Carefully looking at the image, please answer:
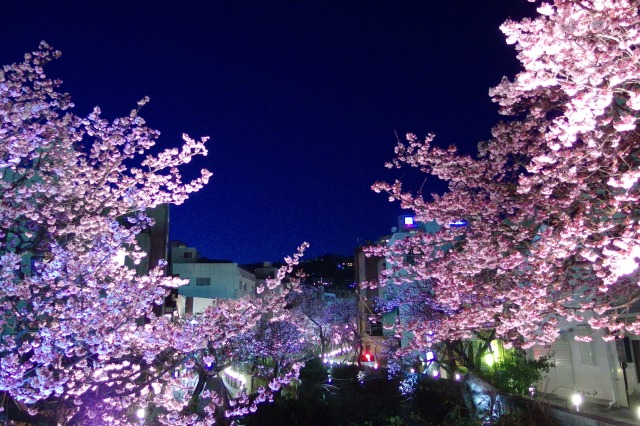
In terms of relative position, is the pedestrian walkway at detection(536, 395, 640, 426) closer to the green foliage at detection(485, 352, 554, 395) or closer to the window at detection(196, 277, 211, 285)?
the green foliage at detection(485, 352, 554, 395)

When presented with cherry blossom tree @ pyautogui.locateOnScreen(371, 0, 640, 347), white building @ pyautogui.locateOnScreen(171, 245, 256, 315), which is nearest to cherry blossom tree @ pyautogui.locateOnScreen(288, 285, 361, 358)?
white building @ pyautogui.locateOnScreen(171, 245, 256, 315)

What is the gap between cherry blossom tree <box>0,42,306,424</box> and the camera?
8133 millimetres

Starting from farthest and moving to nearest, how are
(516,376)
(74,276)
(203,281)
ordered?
(203,281)
(516,376)
(74,276)

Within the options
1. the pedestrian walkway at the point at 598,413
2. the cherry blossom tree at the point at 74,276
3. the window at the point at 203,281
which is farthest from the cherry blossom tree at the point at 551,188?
the window at the point at 203,281

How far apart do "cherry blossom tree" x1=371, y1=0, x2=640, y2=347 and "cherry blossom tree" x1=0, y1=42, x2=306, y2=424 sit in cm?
464

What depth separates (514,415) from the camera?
39.6 ft

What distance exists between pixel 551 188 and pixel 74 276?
843 centimetres

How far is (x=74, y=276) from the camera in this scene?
27.7 feet

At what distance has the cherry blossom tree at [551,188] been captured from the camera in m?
6.29

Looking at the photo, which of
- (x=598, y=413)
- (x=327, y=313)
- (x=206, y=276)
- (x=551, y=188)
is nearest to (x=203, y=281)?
(x=206, y=276)

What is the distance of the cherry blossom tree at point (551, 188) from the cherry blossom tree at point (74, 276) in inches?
183

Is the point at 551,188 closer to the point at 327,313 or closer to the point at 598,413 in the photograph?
the point at 598,413

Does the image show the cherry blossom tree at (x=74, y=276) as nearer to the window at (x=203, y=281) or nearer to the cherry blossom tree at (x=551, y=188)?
the cherry blossom tree at (x=551, y=188)

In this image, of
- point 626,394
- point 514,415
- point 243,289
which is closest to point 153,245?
point 514,415
